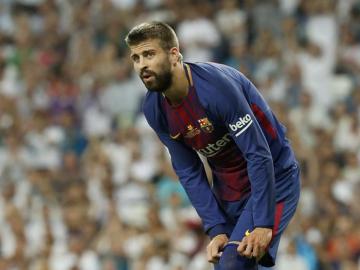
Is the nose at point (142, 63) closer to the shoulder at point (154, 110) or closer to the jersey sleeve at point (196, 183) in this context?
the shoulder at point (154, 110)

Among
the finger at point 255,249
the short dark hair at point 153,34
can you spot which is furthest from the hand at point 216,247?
the short dark hair at point 153,34

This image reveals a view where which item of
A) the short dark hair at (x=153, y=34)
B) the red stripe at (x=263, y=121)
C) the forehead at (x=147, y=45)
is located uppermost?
the short dark hair at (x=153, y=34)

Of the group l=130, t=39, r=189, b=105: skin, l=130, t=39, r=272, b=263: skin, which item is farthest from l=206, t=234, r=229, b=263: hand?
l=130, t=39, r=189, b=105: skin

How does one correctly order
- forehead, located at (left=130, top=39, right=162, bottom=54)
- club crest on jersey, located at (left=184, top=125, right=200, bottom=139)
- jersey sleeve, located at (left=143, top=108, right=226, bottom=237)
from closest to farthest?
1. forehead, located at (left=130, top=39, right=162, bottom=54)
2. club crest on jersey, located at (left=184, top=125, right=200, bottom=139)
3. jersey sleeve, located at (left=143, top=108, right=226, bottom=237)

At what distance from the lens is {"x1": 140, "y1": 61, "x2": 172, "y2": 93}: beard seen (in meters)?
5.29

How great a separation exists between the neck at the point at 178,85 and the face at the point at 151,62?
87 mm

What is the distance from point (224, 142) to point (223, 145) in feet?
0.09

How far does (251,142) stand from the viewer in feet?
17.5

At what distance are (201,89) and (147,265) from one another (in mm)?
4710

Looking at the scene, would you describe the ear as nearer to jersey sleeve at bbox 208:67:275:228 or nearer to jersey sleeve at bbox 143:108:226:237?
jersey sleeve at bbox 208:67:275:228

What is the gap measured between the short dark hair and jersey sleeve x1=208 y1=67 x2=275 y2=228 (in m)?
0.33

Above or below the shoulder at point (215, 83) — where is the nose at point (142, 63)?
above

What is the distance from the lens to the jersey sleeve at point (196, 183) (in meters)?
5.76

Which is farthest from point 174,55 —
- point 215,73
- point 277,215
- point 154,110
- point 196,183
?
point 277,215
